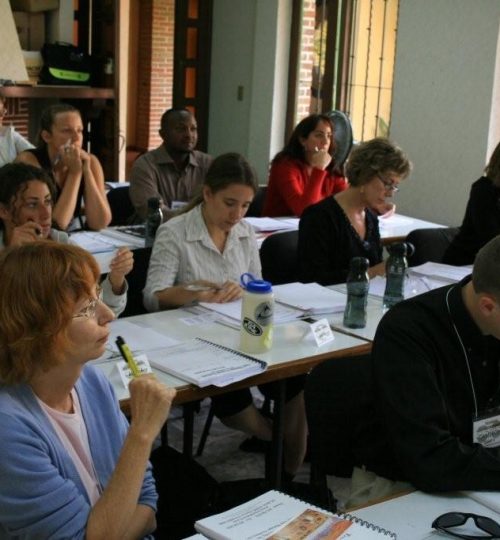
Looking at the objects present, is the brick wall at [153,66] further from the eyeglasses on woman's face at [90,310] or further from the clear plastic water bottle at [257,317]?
the eyeglasses on woman's face at [90,310]

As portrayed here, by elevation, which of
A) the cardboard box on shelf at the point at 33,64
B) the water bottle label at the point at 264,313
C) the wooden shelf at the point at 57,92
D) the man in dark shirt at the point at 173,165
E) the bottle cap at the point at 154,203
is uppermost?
the cardboard box on shelf at the point at 33,64

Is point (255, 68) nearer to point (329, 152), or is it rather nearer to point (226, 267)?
point (329, 152)

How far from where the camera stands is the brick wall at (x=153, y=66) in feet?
38.1

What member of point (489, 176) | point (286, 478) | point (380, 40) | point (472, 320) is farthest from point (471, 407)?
point (380, 40)

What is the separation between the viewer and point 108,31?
6695mm

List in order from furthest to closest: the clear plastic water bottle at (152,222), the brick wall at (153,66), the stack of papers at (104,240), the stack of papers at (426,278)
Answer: the brick wall at (153,66) → the clear plastic water bottle at (152,222) → the stack of papers at (104,240) → the stack of papers at (426,278)

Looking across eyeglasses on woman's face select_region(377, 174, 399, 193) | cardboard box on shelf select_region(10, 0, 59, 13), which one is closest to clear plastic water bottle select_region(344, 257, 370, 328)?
eyeglasses on woman's face select_region(377, 174, 399, 193)

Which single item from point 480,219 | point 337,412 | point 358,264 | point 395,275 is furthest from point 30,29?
point 337,412

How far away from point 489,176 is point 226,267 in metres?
1.30

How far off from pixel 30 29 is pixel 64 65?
1.50 feet

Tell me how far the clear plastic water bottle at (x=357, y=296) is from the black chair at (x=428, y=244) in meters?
1.21

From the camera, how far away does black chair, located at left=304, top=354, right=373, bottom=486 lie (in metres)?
2.00

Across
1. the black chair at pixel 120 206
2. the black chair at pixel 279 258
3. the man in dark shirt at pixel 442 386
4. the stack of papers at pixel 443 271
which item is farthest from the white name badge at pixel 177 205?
the man in dark shirt at pixel 442 386

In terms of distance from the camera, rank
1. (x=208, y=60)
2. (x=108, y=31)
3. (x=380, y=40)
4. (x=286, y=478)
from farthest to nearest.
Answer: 1. (x=208, y=60)
2. (x=108, y=31)
3. (x=380, y=40)
4. (x=286, y=478)
